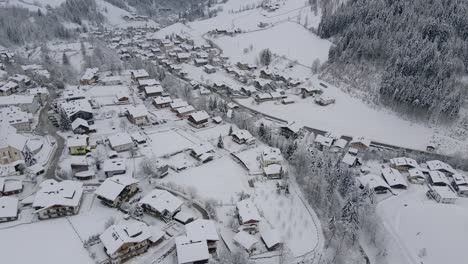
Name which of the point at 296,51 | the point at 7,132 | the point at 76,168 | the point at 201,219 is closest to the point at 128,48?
the point at 296,51

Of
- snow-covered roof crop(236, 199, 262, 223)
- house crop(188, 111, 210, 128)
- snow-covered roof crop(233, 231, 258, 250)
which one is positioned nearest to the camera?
snow-covered roof crop(233, 231, 258, 250)

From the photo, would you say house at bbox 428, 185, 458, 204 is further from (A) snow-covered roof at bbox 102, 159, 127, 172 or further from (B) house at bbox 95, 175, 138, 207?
(A) snow-covered roof at bbox 102, 159, 127, 172

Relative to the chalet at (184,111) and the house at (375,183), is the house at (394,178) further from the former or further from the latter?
the chalet at (184,111)

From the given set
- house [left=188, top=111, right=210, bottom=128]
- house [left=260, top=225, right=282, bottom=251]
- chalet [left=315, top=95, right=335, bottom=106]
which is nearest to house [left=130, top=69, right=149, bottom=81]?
house [left=188, top=111, right=210, bottom=128]

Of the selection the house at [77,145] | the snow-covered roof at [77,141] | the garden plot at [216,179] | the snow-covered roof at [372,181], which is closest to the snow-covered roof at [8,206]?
the house at [77,145]

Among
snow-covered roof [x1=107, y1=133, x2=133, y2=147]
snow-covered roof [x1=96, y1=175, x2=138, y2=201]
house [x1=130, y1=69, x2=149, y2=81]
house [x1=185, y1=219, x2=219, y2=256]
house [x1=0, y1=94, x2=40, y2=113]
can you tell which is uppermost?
house [x1=130, y1=69, x2=149, y2=81]

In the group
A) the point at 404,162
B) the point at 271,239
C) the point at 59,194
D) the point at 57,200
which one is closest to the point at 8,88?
the point at 59,194
